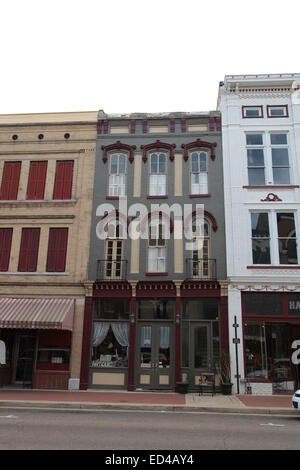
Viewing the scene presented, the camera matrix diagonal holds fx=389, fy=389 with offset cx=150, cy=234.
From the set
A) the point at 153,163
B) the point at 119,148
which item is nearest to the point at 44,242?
the point at 119,148

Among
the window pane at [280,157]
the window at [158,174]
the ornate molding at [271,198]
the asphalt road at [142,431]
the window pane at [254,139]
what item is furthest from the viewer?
the window pane at [254,139]

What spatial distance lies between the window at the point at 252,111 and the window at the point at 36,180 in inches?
401

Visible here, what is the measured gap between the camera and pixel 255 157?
18531 mm

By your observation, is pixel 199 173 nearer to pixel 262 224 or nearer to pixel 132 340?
pixel 262 224

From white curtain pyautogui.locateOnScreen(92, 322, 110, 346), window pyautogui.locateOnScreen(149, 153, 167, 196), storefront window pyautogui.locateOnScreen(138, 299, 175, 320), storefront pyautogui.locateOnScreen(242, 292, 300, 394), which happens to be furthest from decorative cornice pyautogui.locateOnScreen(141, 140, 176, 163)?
white curtain pyautogui.locateOnScreen(92, 322, 110, 346)

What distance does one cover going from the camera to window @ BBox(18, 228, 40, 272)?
18016 mm

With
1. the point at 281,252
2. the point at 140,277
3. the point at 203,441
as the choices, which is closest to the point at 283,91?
the point at 281,252

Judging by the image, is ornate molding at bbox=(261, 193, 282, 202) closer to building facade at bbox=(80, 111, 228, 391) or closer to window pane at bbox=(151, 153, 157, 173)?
building facade at bbox=(80, 111, 228, 391)

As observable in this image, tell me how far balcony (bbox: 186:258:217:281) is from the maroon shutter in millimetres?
6630

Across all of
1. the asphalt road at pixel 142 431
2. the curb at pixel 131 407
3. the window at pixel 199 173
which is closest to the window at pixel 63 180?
the window at pixel 199 173

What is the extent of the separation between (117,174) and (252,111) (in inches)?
288

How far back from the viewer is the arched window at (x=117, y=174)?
61.5ft

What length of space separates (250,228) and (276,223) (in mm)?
1178

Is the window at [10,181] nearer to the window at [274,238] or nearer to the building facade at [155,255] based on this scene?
the building facade at [155,255]
